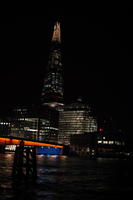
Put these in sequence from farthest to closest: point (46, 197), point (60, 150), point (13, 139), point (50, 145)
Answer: point (60, 150)
point (50, 145)
point (13, 139)
point (46, 197)

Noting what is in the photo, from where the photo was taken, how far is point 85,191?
26.3 meters

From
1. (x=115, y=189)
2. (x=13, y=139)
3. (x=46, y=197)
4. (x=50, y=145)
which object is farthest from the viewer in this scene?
(x=50, y=145)

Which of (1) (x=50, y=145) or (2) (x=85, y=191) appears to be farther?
(1) (x=50, y=145)

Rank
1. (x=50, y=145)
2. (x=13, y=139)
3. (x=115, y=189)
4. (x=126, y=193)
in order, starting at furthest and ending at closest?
(x=50, y=145)
(x=13, y=139)
(x=115, y=189)
(x=126, y=193)

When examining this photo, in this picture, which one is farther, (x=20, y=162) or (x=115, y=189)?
(x=20, y=162)

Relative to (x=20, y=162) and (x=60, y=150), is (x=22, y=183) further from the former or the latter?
(x=60, y=150)

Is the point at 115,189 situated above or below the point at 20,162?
below

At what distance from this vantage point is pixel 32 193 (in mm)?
24156

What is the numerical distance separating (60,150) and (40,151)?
18.2 meters

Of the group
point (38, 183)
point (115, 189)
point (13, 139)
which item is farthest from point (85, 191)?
point (13, 139)

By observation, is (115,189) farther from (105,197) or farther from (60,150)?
(60,150)

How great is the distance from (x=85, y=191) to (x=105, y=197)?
3.09 m

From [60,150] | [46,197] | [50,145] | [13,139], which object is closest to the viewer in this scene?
[46,197]

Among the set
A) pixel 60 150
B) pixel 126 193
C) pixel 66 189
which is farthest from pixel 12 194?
pixel 60 150
